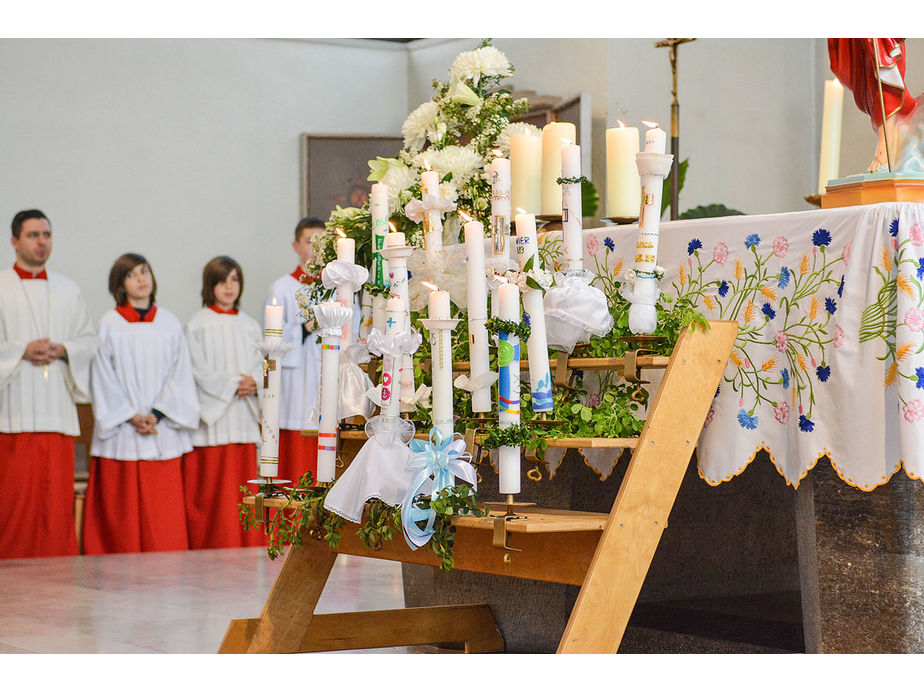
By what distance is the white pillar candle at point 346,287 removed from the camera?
2.85 meters

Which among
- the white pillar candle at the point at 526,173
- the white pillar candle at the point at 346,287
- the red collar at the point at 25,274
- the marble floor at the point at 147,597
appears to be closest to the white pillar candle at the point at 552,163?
the white pillar candle at the point at 526,173

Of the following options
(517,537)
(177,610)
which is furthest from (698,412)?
(177,610)

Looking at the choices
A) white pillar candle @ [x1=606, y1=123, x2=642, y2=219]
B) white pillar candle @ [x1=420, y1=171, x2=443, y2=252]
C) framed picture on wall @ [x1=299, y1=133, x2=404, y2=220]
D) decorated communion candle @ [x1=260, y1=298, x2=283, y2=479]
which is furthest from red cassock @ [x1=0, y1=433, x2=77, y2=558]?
white pillar candle @ [x1=606, y1=123, x2=642, y2=219]

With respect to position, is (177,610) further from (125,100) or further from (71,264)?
(125,100)

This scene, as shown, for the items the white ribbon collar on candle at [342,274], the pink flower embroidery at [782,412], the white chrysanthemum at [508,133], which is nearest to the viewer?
the pink flower embroidery at [782,412]

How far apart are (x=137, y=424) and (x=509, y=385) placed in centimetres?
471

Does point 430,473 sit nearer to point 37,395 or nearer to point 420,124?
point 420,124

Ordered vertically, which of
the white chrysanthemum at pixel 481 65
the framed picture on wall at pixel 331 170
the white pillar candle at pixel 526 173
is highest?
the framed picture on wall at pixel 331 170

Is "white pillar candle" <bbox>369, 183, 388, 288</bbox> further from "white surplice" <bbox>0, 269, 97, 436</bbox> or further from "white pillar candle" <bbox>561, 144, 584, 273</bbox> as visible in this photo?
"white surplice" <bbox>0, 269, 97, 436</bbox>

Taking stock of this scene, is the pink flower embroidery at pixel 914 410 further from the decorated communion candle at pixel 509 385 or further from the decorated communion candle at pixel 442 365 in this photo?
the decorated communion candle at pixel 442 365

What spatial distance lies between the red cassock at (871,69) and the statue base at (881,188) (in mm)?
219

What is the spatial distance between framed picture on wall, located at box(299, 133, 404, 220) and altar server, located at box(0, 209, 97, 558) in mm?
2913

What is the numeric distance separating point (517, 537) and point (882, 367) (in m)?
0.78

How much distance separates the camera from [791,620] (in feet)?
10.6
